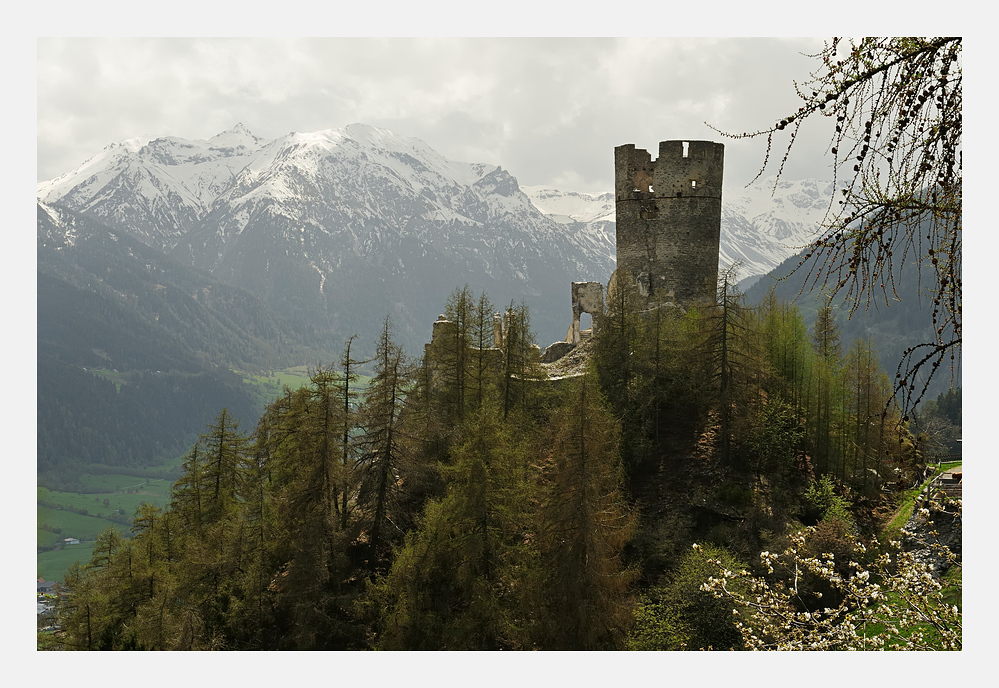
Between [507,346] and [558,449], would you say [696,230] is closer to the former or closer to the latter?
[507,346]

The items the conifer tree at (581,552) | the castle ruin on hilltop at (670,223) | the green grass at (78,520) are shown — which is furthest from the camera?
the green grass at (78,520)

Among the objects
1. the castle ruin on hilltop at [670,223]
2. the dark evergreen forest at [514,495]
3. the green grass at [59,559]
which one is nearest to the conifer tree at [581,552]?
the dark evergreen forest at [514,495]

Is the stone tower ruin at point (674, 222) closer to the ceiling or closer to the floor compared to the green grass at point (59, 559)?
closer to the ceiling

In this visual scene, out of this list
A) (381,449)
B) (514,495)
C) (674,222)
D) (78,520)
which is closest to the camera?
(514,495)

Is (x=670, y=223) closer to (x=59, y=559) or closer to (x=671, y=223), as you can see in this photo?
(x=671, y=223)

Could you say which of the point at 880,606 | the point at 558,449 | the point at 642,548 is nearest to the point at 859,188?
the point at 880,606

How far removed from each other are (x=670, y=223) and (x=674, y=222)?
0.63ft

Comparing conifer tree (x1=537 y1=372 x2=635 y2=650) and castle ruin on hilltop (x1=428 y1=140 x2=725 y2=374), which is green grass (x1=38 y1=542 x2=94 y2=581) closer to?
castle ruin on hilltop (x1=428 y1=140 x2=725 y2=374)

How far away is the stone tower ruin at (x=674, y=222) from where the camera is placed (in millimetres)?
41875

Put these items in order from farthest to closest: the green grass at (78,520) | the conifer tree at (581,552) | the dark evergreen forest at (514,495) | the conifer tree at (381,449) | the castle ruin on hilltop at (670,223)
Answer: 1. the green grass at (78,520)
2. the castle ruin on hilltop at (670,223)
3. the conifer tree at (381,449)
4. the dark evergreen forest at (514,495)
5. the conifer tree at (581,552)

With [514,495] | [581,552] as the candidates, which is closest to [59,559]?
[514,495]

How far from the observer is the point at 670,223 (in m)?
42.0

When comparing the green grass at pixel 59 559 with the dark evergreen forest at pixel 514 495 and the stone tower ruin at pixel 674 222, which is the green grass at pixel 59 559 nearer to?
the dark evergreen forest at pixel 514 495

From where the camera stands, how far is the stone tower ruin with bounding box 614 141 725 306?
41875mm
